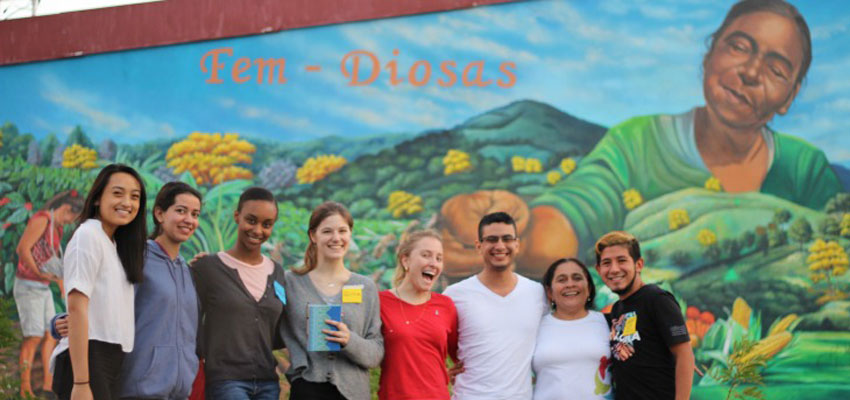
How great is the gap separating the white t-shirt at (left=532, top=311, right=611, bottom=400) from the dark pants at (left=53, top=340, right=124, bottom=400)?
1929 millimetres

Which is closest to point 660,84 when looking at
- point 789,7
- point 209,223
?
point 789,7

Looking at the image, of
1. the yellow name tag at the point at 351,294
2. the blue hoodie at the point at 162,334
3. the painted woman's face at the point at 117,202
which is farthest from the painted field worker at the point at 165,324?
the yellow name tag at the point at 351,294

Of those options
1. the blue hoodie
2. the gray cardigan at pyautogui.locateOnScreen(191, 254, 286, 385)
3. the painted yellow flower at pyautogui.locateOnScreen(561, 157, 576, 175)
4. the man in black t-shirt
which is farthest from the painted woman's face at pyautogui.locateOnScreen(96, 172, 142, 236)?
the painted yellow flower at pyautogui.locateOnScreen(561, 157, 576, 175)

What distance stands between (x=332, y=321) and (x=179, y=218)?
33.6 inches

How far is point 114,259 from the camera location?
3.79 meters

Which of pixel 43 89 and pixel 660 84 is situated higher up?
pixel 43 89

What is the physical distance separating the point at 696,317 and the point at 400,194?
3.03 metres

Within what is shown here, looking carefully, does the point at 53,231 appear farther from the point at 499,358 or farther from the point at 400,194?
the point at 499,358

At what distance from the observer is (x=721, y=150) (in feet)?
27.6

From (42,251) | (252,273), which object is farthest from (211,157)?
(252,273)

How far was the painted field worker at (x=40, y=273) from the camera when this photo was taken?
9.82 m

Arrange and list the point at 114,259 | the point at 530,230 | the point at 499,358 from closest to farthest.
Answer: the point at 114,259 → the point at 499,358 → the point at 530,230

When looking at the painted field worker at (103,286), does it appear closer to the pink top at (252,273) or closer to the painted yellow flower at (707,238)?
the pink top at (252,273)

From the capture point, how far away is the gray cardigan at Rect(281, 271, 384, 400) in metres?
4.12
